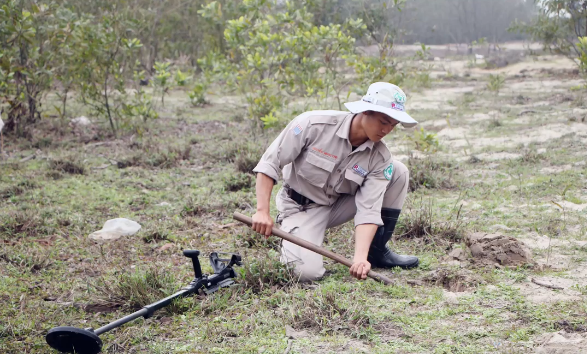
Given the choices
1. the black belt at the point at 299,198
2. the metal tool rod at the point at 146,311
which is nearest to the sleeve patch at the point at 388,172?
the black belt at the point at 299,198

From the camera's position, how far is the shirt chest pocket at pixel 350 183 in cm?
340

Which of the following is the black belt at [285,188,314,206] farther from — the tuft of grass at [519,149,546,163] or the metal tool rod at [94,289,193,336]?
the tuft of grass at [519,149,546,163]

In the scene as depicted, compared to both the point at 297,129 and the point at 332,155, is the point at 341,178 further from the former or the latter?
the point at 297,129

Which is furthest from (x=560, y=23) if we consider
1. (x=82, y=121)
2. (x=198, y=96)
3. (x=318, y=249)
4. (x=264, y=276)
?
(x=264, y=276)

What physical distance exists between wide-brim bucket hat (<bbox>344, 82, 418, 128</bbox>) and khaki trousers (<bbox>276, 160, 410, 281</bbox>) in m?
0.51

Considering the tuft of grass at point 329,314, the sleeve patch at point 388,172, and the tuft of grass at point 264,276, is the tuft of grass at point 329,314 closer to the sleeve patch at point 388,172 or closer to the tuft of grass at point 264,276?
the tuft of grass at point 264,276

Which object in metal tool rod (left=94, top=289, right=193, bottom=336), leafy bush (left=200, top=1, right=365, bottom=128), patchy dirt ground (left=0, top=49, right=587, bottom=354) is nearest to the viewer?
metal tool rod (left=94, top=289, right=193, bottom=336)

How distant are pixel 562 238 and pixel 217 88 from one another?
36.8 ft

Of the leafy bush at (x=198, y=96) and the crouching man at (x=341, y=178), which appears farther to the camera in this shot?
the leafy bush at (x=198, y=96)

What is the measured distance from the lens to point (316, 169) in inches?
137

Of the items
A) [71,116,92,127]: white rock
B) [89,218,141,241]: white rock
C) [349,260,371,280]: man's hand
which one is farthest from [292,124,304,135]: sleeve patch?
[71,116,92,127]: white rock

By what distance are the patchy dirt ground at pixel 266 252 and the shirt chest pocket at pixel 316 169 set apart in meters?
0.54

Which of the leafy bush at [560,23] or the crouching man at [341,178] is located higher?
the leafy bush at [560,23]

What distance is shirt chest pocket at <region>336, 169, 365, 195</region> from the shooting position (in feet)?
11.2
